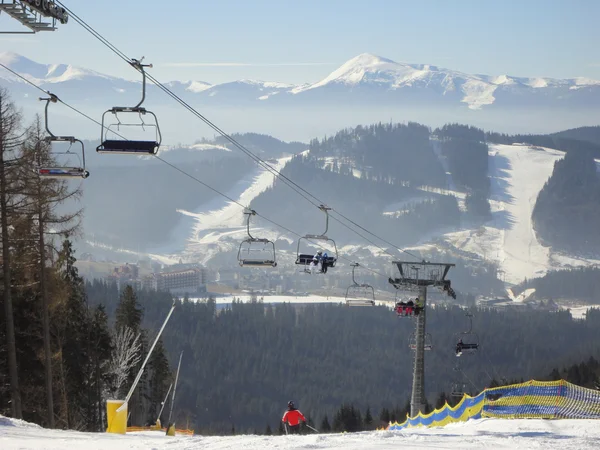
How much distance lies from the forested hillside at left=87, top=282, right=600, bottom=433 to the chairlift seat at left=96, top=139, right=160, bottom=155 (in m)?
99.0

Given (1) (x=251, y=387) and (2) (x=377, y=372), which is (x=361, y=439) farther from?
(2) (x=377, y=372)

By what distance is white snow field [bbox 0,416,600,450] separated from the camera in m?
15.6

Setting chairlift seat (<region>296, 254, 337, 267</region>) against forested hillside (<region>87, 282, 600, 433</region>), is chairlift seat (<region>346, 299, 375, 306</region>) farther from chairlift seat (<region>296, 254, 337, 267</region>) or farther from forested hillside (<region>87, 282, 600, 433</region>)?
forested hillside (<region>87, 282, 600, 433</region>)

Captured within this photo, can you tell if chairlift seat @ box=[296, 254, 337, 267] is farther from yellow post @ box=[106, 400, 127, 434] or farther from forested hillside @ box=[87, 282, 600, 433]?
forested hillside @ box=[87, 282, 600, 433]

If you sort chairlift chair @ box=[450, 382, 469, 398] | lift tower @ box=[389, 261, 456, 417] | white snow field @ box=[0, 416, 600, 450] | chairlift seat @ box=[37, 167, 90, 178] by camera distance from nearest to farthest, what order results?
1. white snow field @ box=[0, 416, 600, 450]
2. chairlift seat @ box=[37, 167, 90, 178]
3. lift tower @ box=[389, 261, 456, 417]
4. chairlift chair @ box=[450, 382, 469, 398]

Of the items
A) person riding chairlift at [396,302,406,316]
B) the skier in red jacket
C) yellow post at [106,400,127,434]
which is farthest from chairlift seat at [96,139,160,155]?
person riding chairlift at [396,302,406,316]

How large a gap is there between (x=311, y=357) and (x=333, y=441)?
505ft

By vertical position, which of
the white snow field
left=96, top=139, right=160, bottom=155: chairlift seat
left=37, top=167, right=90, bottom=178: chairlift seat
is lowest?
the white snow field

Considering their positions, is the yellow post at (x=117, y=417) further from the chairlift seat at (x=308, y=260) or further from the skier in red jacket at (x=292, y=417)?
the chairlift seat at (x=308, y=260)

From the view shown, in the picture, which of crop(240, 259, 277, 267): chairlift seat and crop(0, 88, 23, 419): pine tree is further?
crop(0, 88, 23, 419): pine tree

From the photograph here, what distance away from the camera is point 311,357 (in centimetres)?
16900

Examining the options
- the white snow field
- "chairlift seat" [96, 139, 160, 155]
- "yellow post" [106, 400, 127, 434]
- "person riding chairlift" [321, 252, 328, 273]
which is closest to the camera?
the white snow field

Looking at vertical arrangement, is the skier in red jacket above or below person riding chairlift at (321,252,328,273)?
below

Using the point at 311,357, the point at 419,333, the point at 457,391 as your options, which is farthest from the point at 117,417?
the point at 311,357
